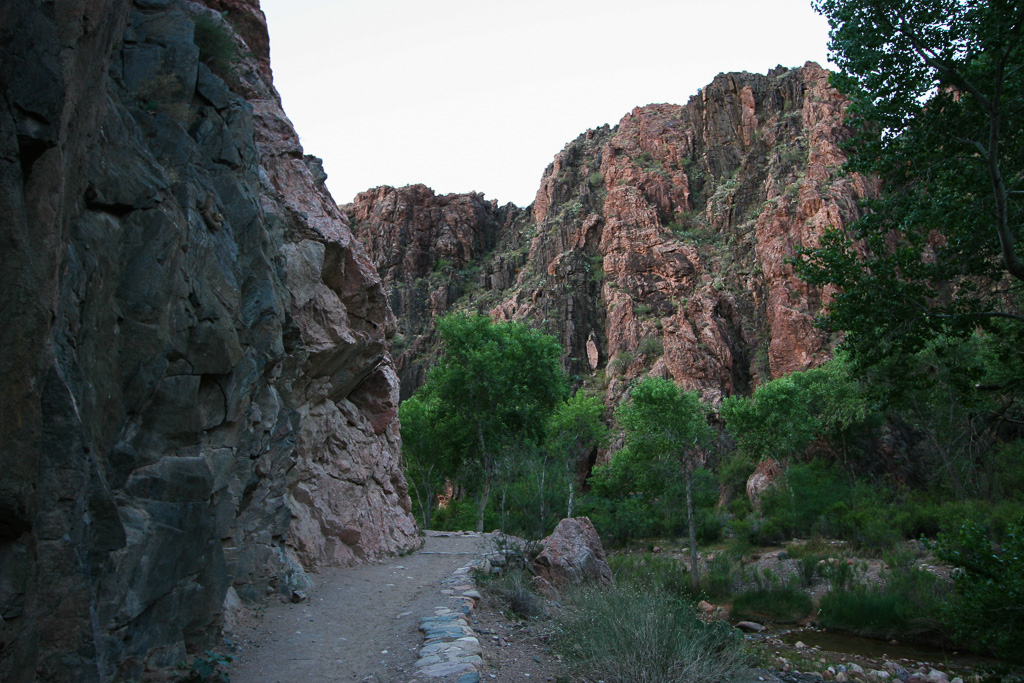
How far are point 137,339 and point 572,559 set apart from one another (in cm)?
856

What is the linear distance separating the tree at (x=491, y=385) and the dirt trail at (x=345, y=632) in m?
10.9

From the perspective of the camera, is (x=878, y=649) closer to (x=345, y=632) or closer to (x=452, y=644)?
(x=452, y=644)

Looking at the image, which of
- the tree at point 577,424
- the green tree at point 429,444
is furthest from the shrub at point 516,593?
the green tree at point 429,444

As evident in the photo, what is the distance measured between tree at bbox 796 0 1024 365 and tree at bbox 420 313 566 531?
603 inches

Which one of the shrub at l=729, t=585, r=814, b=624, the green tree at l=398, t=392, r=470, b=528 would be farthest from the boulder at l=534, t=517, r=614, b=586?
the green tree at l=398, t=392, r=470, b=528

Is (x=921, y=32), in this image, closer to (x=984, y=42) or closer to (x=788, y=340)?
(x=984, y=42)

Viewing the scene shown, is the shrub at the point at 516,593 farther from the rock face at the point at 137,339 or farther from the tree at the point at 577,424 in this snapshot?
the tree at the point at 577,424

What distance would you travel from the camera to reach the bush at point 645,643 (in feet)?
19.8

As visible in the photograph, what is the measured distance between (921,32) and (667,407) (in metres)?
16.2

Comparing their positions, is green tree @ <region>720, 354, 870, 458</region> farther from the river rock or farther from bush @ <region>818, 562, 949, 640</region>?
the river rock

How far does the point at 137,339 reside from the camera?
17.2ft

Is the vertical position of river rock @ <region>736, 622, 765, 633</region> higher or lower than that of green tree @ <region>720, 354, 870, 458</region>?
lower

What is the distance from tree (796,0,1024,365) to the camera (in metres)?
7.43

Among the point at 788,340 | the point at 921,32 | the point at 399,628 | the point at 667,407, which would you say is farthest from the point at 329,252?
the point at 788,340
